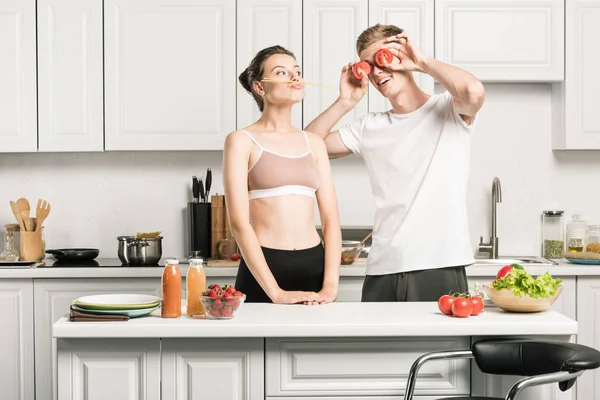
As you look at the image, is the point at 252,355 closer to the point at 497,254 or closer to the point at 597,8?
the point at 497,254

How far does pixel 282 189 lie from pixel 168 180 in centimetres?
185

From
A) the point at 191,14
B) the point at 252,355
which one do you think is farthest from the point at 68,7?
the point at 252,355

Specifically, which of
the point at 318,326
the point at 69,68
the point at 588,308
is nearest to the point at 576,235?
the point at 588,308

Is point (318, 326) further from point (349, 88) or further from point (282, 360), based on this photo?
point (349, 88)

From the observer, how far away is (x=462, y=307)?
96.2 inches

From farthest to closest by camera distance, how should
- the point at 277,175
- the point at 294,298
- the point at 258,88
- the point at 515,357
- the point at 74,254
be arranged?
the point at 74,254
the point at 258,88
the point at 277,175
the point at 294,298
the point at 515,357

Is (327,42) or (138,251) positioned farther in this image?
(327,42)

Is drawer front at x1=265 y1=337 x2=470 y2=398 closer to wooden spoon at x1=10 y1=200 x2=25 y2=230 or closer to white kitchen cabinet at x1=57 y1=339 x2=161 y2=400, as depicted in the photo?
white kitchen cabinet at x1=57 y1=339 x2=161 y2=400

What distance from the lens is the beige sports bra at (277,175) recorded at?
2.90 m

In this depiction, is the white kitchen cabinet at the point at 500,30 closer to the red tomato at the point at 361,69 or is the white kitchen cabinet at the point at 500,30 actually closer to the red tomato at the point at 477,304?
the red tomato at the point at 361,69

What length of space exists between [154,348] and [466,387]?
934 millimetres

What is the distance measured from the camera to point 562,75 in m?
4.28

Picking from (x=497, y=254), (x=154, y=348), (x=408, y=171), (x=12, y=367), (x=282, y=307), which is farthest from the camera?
(x=497, y=254)

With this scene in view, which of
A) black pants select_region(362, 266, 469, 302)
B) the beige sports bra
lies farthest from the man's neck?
black pants select_region(362, 266, 469, 302)
